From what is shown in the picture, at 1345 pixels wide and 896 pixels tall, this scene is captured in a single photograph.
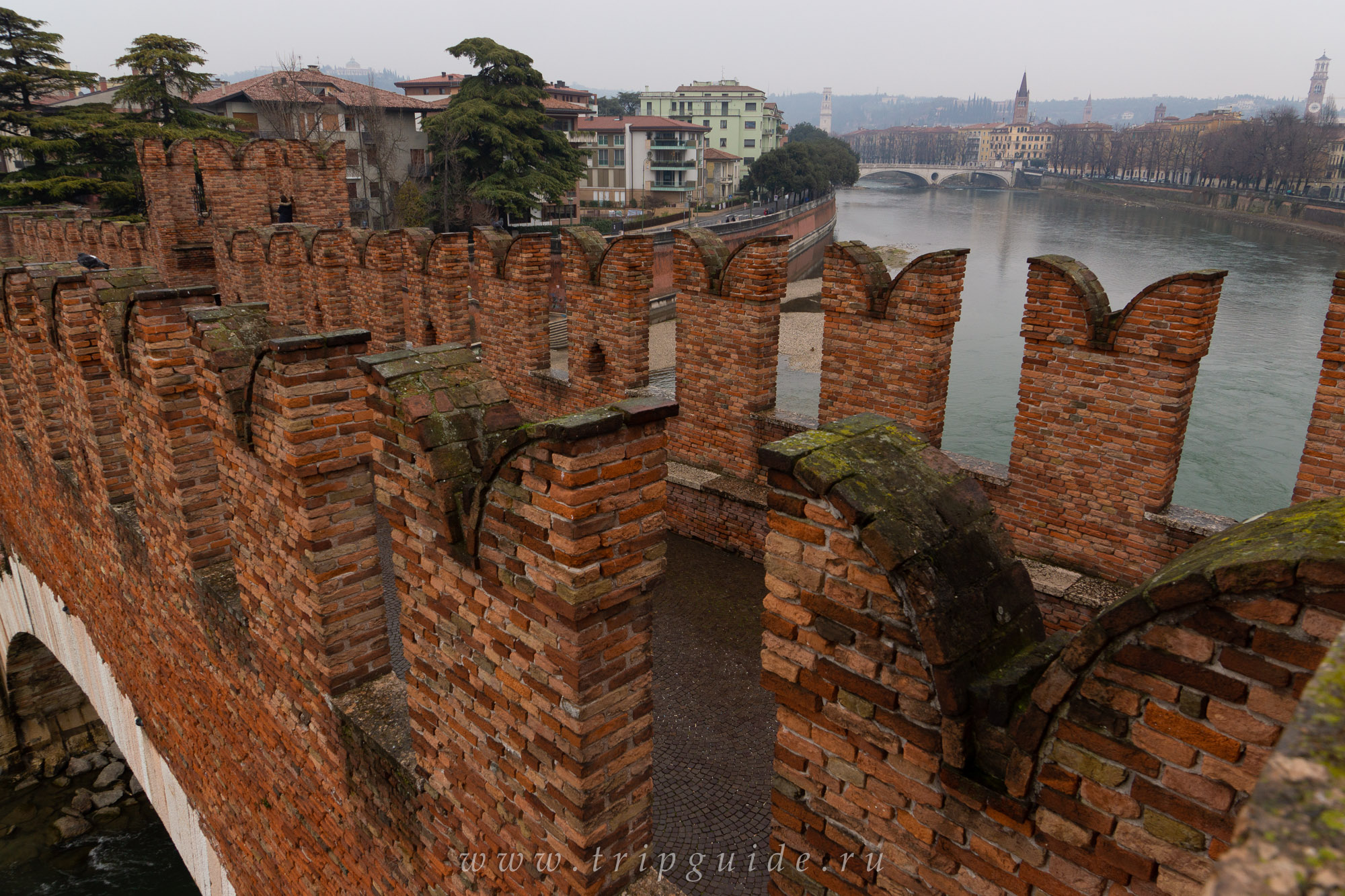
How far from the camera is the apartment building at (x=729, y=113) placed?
94312 mm

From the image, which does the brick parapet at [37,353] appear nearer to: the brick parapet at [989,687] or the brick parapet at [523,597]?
the brick parapet at [523,597]

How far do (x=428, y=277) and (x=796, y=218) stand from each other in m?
48.9

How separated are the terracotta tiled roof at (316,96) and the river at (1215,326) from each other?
1129 inches

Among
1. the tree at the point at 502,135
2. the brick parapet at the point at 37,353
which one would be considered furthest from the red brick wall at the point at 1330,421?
the tree at the point at 502,135

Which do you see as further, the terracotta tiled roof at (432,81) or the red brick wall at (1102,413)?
the terracotta tiled roof at (432,81)

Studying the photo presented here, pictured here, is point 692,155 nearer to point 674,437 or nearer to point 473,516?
point 674,437

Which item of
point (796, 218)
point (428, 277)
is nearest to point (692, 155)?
point (796, 218)

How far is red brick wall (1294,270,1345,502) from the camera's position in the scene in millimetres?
5020

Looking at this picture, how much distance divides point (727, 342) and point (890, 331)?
5.20 feet

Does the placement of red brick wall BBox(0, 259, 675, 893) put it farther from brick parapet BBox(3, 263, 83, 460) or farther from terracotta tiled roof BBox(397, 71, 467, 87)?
terracotta tiled roof BBox(397, 71, 467, 87)

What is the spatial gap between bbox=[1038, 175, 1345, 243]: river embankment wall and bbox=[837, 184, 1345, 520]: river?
1.76 m

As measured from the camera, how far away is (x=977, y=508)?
235 centimetres

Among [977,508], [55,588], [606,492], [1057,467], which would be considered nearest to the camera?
[977,508]

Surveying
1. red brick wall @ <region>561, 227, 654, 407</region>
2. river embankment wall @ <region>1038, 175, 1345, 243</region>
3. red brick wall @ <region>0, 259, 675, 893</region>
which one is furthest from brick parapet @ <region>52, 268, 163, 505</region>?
river embankment wall @ <region>1038, 175, 1345, 243</region>
